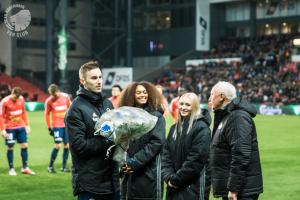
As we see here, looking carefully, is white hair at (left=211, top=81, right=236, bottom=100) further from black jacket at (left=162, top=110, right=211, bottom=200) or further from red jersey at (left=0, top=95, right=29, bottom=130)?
red jersey at (left=0, top=95, right=29, bottom=130)

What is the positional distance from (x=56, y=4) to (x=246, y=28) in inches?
783

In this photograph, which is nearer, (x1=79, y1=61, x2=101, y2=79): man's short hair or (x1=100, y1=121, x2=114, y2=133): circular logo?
(x1=100, y1=121, x2=114, y2=133): circular logo

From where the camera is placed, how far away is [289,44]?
53.2 metres

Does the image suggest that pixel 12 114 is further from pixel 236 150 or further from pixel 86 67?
pixel 236 150

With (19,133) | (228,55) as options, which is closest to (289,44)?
(228,55)

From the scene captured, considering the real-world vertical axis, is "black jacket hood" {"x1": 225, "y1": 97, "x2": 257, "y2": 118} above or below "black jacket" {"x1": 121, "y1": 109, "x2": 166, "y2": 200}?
above

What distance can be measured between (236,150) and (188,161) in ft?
1.74

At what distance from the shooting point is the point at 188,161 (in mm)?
6281

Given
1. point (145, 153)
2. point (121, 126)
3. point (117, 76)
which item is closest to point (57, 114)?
point (145, 153)

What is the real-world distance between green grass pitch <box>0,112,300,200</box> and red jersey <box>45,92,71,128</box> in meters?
1.12

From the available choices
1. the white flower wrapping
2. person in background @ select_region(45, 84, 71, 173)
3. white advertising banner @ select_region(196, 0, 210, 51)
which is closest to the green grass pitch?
person in background @ select_region(45, 84, 71, 173)

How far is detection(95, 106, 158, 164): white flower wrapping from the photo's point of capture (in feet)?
17.7

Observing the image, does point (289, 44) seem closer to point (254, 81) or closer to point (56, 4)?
point (254, 81)

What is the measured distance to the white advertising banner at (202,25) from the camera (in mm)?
61719
